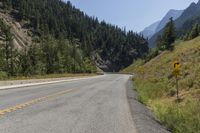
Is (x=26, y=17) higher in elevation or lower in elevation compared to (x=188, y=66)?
higher

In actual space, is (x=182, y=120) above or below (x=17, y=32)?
below

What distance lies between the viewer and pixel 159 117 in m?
13.7

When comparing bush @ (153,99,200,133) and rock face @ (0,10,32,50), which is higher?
rock face @ (0,10,32,50)

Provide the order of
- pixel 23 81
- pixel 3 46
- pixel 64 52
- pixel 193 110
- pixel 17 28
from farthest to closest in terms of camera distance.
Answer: pixel 17 28 < pixel 64 52 < pixel 3 46 < pixel 23 81 < pixel 193 110

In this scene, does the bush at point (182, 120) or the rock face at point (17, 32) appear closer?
the bush at point (182, 120)

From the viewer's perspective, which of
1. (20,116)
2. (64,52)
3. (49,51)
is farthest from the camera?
(64,52)

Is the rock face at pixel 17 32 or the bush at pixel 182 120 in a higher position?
the rock face at pixel 17 32

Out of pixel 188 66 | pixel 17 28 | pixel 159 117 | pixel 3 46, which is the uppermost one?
pixel 17 28

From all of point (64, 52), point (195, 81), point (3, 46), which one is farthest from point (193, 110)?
point (64, 52)

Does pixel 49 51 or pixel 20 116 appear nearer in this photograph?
pixel 20 116

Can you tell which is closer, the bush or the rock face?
the bush

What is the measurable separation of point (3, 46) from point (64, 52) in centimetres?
3608

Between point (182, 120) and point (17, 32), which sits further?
point (17, 32)

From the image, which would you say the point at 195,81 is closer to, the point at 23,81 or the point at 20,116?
the point at 20,116
